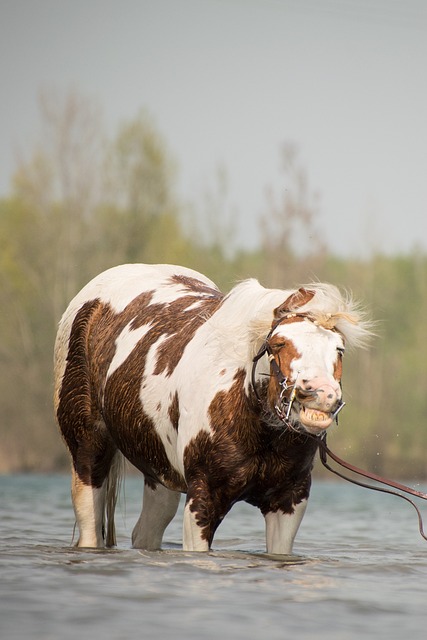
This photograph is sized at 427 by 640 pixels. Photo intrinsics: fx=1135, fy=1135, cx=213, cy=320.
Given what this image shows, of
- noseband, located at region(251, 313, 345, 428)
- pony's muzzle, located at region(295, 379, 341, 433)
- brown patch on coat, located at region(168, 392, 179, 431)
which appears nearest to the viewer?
pony's muzzle, located at region(295, 379, 341, 433)

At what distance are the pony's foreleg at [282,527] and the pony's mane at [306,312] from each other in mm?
1012

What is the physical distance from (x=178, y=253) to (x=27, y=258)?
4798 millimetres

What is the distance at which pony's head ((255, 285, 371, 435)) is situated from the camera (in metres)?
5.70

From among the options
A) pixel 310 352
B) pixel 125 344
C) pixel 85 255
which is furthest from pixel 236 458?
pixel 85 255

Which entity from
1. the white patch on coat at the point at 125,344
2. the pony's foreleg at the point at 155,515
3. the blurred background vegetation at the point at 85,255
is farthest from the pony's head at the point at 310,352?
the blurred background vegetation at the point at 85,255

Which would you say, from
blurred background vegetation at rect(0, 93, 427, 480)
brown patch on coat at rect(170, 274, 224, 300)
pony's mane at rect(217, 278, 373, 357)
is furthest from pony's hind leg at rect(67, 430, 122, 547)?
blurred background vegetation at rect(0, 93, 427, 480)

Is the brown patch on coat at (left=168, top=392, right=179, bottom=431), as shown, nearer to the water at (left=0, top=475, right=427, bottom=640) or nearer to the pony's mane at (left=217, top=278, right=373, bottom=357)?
the pony's mane at (left=217, top=278, right=373, bottom=357)

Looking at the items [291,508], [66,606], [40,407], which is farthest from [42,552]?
[40,407]

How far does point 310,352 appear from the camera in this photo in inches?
232

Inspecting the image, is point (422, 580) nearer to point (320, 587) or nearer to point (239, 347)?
point (320, 587)

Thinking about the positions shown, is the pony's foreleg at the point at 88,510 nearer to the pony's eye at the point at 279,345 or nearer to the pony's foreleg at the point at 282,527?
the pony's foreleg at the point at 282,527

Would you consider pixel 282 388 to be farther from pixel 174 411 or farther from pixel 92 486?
pixel 92 486

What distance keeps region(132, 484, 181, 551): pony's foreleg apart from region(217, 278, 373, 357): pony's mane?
6.27 feet

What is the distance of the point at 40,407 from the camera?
34.3 metres
